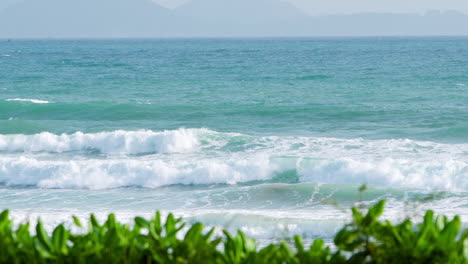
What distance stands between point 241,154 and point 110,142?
4002 millimetres

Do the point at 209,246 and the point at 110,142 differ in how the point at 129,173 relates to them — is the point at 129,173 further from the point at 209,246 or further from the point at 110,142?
the point at 209,246

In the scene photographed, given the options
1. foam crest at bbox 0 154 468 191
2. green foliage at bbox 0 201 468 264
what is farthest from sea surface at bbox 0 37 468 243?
green foliage at bbox 0 201 468 264

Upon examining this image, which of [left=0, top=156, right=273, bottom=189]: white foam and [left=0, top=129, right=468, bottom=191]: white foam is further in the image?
[left=0, top=156, right=273, bottom=189]: white foam

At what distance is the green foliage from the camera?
275 centimetres

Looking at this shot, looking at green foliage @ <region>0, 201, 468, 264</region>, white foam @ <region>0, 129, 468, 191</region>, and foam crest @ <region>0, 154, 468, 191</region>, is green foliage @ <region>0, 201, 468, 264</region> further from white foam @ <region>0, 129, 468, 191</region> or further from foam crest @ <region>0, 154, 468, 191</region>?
foam crest @ <region>0, 154, 468, 191</region>

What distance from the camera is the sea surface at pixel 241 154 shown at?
11.4 metres

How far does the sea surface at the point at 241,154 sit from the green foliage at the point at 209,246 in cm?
32

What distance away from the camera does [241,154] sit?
16312 mm

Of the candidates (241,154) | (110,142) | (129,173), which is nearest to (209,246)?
(129,173)

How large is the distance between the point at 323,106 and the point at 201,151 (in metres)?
8.74

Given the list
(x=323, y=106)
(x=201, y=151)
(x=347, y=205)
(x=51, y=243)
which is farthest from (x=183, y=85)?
(x=51, y=243)

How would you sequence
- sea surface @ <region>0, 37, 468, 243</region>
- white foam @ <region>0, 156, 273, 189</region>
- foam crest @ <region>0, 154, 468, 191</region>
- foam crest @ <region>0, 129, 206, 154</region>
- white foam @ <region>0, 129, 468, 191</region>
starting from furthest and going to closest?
1. foam crest @ <region>0, 129, 206, 154</region>
2. white foam @ <region>0, 156, 273, 189</region>
3. white foam @ <region>0, 129, 468, 191</region>
4. foam crest @ <region>0, 154, 468, 191</region>
5. sea surface @ <region>0, 37, 468, 243</region>

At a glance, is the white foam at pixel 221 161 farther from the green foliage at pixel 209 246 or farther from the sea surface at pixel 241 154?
the green foliage at pixel 209 246

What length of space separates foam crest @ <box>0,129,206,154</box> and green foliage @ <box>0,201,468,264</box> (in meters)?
14.5
